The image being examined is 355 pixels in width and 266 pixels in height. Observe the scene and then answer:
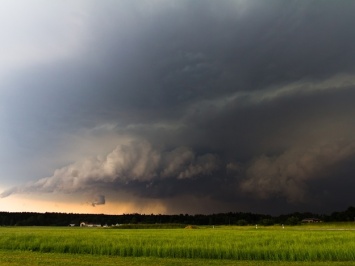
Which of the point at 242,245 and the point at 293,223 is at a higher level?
the point at 293,223

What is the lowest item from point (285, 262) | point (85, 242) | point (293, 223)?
point (285, 262)

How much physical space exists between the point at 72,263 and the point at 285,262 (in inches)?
589

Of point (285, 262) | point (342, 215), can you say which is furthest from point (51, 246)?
point (342, 215)

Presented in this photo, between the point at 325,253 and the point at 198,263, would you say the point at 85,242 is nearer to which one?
the point at 198,263

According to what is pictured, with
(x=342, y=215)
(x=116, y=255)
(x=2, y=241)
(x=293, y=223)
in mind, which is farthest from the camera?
(x=342, y=215)

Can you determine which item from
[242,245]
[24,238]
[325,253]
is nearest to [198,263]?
[242,245]

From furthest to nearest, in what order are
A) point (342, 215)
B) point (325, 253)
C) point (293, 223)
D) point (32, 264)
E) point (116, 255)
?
1. point (342, 215)
2. point (293, 223)
3. point (116, 255)
4. point (325, 253)
5. point (32, 264)

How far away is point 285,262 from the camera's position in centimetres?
2947

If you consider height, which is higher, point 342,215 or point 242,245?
point 342,215

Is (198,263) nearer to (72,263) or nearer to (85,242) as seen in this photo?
(72,263)

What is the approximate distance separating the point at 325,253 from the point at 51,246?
24.4 meters

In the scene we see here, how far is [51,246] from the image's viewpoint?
128ft

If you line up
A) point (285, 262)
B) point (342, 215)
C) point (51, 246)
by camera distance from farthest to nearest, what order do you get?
1. point (342, 215)
2. point (51, 246)
3. point (285, 262)

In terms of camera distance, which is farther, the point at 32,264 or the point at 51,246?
the point at 51,246
